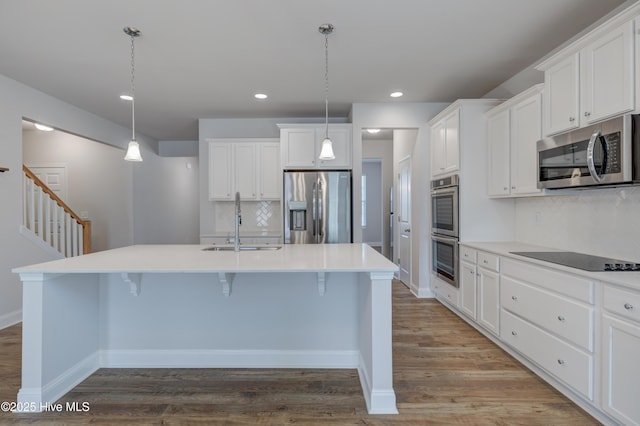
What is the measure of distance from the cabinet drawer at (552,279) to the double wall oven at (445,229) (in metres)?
0.94

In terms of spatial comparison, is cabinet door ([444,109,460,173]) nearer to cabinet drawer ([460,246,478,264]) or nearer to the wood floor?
cabinet drawer ([460,246,478,264])

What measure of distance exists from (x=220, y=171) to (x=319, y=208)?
5.46 ft

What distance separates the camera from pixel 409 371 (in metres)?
2.52

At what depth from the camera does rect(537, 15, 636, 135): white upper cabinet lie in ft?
6.31

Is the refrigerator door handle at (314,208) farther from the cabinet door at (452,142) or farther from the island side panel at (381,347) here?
the island side panel at (381,347)

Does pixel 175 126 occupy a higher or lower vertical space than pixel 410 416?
higher

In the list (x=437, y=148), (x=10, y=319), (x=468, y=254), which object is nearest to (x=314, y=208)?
(x=437, y=148)

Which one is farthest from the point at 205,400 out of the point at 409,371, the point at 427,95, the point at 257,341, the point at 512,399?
the point at 427,95

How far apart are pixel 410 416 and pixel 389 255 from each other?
5385 millimetres

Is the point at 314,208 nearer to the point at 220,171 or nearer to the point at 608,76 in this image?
the point at 220,171

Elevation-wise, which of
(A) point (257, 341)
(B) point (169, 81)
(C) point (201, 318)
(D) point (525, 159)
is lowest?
(A) point (257, 341)

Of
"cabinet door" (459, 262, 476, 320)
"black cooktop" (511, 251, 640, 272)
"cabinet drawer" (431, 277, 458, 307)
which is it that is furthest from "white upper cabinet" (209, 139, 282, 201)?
"black cooktop" (511, 251, 640, 272)

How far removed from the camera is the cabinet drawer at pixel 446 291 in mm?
3736

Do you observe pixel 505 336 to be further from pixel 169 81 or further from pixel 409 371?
pixel 169 81
